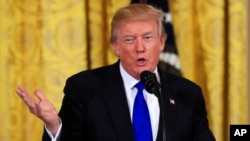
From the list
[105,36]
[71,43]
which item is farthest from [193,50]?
[71,43]

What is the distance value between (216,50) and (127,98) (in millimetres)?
885

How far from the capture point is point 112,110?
6.56 feet

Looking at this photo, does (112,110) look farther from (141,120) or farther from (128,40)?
(128,40)

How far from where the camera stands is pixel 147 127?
1943 millimetres

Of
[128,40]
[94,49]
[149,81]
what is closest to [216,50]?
[94,49]

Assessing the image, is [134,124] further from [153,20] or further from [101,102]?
[153,20]

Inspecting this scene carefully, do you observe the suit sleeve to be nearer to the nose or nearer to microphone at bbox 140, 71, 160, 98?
the nose

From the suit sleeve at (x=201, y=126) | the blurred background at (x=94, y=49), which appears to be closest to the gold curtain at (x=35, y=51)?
the blurred background at (x=94, y=49)

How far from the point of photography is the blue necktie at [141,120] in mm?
1936

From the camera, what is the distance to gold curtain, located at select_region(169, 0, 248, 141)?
2.75 metres

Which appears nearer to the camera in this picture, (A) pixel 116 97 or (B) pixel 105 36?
(A) pixel 116 97

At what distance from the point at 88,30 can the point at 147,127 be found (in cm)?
91

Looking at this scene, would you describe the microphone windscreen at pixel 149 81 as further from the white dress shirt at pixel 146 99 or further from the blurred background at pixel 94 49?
the blurred background at pixel 94 49

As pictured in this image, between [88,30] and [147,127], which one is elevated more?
[88,30]
